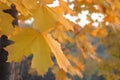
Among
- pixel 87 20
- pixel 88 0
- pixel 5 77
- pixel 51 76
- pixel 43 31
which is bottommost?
pixel 51 76

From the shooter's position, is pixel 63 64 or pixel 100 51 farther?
pixel 100 51

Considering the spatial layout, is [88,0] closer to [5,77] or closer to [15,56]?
[5,77]

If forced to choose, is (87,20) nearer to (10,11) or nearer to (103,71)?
(10,11)

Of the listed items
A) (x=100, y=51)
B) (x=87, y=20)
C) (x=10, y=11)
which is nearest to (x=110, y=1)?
(x=87, y=20)

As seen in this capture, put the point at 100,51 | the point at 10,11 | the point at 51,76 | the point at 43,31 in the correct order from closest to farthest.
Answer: the point at 43,31
the point at 10,11
the point at 51,76
the point at 100,51

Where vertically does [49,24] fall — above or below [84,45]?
above

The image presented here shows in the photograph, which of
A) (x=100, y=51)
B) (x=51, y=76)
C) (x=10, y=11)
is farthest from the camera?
(x=100, y=51)
